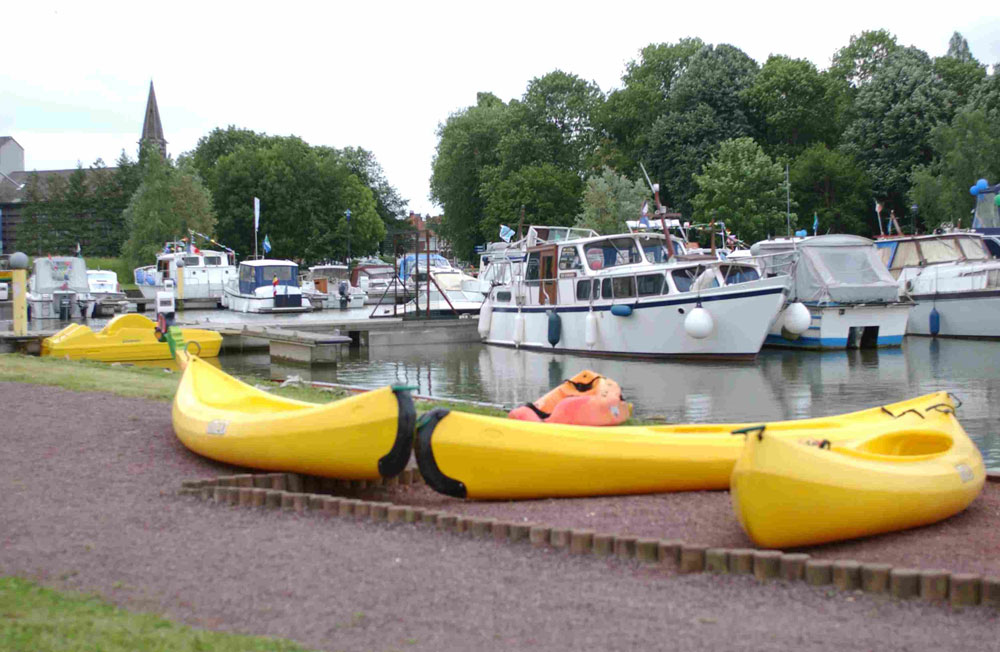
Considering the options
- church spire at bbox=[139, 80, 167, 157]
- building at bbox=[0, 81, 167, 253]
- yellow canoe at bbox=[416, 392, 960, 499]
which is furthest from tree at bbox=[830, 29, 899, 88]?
church spire at bbox=[139, 80, 167, 157]

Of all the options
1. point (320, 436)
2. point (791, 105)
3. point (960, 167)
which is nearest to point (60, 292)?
point (320, 436)

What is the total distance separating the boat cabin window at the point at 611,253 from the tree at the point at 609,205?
2785 centimetres

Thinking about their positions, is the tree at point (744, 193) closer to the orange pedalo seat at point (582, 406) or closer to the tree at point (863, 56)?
the tree at point (863, 56)

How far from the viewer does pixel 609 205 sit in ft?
190

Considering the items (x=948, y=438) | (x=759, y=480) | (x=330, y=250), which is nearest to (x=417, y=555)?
(x=759, y=480)

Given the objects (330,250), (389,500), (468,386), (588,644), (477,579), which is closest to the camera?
(588,644)

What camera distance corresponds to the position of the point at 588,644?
511 cm

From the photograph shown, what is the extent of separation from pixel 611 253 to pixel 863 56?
181 feet

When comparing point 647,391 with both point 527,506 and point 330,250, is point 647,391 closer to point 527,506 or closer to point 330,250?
point 527,506

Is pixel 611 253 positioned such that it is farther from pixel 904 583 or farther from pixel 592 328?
pixel 904 583

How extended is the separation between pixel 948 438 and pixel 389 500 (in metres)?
4.91

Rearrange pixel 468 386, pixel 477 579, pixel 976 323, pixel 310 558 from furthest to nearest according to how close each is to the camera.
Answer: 1. pixel 976 323
2. pixel 468 386
3. pixel 310 558
4. pixel 477 579

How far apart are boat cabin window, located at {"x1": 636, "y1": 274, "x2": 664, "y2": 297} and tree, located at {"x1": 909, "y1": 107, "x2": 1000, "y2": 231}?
29.1m

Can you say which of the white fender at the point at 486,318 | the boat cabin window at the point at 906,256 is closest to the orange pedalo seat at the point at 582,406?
the white fender at the point at 486,318
